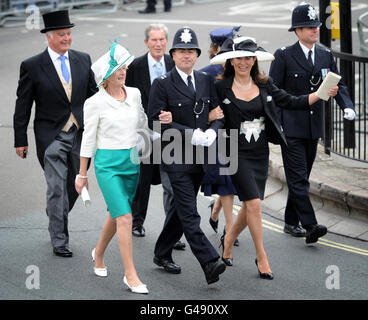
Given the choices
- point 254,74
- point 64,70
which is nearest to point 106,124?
point 64,70

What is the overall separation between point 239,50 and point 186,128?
31.5 inches

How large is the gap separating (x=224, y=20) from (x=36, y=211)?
47.0 feet

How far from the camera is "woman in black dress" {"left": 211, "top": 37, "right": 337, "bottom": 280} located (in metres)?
7.01

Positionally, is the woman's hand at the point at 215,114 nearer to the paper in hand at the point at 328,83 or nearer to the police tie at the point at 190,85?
the police tie at the point at 190,85

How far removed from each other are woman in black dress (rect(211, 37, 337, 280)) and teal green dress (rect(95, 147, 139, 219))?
844mm

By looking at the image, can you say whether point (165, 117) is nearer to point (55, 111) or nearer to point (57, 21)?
point (55, 111)

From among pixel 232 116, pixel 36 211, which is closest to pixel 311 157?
pixel 232 116

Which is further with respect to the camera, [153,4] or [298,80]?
[153,4]

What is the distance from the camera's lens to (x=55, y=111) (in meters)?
7.74

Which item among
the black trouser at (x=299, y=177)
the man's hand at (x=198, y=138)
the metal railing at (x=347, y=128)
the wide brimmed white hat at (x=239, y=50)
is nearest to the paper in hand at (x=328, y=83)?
the wide brimmed white hat at (x=239, y=50)

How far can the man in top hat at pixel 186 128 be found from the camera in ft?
22.2

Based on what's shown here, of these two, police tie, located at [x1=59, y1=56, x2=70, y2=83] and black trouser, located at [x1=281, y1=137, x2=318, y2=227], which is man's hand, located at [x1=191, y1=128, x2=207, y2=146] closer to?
black trouser, located at [x1=281, y1=137, x2=318, y2=227]

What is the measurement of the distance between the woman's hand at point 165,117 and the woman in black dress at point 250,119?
587 millimetres

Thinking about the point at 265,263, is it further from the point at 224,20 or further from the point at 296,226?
the point at 224,20
